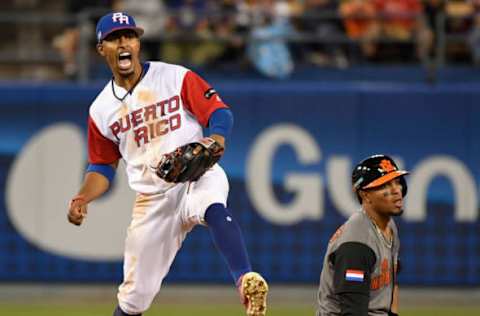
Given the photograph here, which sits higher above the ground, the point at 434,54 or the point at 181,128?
the point at 434,54

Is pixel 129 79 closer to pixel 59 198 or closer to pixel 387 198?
pixel 387 198

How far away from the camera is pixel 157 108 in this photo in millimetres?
7895

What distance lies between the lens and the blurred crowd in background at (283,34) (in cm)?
1334

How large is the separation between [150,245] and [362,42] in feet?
19.5

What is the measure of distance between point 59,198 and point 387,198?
7.33m

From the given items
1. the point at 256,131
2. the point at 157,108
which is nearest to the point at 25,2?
the point at 256,131

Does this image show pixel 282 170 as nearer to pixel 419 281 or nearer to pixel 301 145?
pixel 301 145

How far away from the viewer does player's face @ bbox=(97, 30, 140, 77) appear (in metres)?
7.68

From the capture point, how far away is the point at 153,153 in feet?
26.0

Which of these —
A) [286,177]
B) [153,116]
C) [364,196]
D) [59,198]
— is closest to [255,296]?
[364,196]

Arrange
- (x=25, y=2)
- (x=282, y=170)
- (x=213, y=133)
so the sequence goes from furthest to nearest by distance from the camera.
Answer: (x=25, y=2)
(x=282, y=170)
(x=213, y=133)

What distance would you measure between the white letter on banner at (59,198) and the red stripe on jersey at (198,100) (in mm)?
5496

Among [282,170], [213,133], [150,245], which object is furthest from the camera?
[282,170]

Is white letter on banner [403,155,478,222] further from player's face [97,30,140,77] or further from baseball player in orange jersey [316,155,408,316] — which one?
baseball player in orange jersey [316,155,408,316]
